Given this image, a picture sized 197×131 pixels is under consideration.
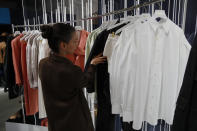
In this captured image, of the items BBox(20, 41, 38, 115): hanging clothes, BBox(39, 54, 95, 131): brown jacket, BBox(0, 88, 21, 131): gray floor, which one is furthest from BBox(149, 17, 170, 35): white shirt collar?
BBox(0, 88, 21, 131): gray floor

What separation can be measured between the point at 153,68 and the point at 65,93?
2.12 feet

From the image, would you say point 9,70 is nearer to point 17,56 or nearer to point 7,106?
point 17,56

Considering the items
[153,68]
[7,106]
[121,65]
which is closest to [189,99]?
[153,68]

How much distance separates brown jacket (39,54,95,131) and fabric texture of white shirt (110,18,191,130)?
0.34 m

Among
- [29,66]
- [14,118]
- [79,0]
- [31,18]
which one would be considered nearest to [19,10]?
[31,18]

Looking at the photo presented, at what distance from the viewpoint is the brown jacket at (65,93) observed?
106 cm

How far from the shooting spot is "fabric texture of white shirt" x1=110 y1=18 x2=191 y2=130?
983 mm

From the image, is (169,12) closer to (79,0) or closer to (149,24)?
(149,24)

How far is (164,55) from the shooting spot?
100 cm

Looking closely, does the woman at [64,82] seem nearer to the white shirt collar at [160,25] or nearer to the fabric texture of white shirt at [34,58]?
the white shirt collar at [160,25]

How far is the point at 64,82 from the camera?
3.48 ft

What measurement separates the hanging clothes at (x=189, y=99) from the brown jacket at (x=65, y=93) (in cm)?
67

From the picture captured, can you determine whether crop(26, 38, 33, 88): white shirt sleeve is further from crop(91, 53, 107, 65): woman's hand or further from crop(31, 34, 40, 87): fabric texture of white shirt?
crop(91, 53, 107, 65): woman's hand

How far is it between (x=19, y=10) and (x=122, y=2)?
1921 mm
